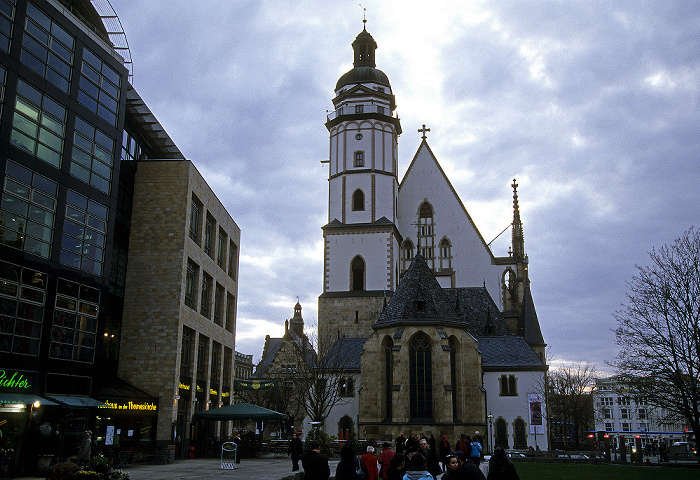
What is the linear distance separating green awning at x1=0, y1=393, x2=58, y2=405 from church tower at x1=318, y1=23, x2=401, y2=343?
33.2 meters

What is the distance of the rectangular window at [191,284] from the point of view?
35500 millimetres

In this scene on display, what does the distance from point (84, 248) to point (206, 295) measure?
1378 centimetres

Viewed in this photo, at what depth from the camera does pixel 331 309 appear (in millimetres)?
58844

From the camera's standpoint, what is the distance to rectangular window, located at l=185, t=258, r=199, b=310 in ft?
→ 116

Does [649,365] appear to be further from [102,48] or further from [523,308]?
[102,48]

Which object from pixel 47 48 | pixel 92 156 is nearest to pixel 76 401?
pixel 92 156

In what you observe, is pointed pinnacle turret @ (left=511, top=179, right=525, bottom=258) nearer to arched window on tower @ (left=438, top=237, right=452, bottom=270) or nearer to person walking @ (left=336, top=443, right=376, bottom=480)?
arched window on tower @ (left=438, top=237, right=452, bottom=270)

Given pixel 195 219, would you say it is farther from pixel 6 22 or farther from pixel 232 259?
pixel 6 22

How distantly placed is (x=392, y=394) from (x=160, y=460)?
1795 cm

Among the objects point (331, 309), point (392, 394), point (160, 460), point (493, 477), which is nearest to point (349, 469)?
point (493, 477)

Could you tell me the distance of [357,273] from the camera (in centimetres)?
6025

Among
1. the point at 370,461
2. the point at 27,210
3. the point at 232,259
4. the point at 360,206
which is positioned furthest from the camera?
the point at 360,206

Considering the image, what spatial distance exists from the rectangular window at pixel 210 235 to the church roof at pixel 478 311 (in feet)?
77.2

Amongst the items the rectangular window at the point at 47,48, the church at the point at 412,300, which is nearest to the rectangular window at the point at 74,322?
the rectangular window at the point at 47,48
